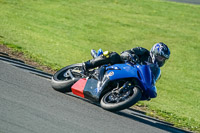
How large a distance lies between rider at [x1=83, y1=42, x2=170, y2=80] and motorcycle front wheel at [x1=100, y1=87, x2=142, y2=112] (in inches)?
27.7

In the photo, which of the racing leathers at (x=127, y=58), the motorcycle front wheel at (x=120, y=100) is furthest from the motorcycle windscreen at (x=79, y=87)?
the motorcycle front wheel at (x=120, y=100)

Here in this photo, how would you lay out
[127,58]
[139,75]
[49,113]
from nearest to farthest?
[49,113], [139,75], [127,58]

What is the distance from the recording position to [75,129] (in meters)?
4.95

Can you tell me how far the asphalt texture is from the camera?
15.7 ft

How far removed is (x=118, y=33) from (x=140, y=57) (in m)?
9.96

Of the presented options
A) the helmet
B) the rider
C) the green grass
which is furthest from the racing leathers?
the green grass

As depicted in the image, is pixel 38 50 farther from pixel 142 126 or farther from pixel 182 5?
pixel 182 5

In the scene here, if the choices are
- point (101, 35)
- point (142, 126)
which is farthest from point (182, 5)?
point (142, 126)

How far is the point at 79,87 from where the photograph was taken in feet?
22.4

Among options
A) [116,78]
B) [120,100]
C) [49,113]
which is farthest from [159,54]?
[49,113]

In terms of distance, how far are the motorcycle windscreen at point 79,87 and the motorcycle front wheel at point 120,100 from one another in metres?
0.51

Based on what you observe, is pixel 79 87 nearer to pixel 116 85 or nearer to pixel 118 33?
pixel 116 85

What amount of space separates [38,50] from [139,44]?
532cm

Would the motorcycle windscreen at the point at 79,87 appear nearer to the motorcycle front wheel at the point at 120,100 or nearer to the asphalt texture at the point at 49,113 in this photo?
the asphalt texture at the point at 49,113
